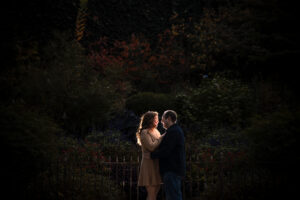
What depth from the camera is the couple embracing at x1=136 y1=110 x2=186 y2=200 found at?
586 centimetres

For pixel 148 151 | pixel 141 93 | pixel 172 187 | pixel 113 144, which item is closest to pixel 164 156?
pixel 148 151

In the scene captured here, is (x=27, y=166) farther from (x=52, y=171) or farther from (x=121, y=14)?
(x=121, y=14)

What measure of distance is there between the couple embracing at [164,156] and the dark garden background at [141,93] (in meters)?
1.31

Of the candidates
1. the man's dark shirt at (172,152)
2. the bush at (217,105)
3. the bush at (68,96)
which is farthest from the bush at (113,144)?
the bush at (217,105)

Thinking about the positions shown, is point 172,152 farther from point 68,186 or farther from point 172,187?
point 68,186

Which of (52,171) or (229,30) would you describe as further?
(229,30)

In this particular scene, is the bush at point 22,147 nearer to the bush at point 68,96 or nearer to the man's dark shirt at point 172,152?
the man's dark shirt at point 172,152

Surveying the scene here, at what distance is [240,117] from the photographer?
39.3 ft

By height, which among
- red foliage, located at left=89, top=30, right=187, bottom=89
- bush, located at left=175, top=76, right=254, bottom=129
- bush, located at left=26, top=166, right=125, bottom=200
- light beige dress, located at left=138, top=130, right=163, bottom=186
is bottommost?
bush, located at left=26, top=166, right=125, bottom=200

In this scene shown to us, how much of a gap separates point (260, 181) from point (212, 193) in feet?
2.99

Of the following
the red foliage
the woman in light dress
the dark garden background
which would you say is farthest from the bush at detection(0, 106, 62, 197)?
the red foliage

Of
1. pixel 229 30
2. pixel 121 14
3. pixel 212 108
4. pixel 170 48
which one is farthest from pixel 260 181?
pixel 121 14

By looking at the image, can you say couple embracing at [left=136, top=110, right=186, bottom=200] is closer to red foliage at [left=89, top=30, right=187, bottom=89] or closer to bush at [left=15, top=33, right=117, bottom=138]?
bush at [left=15, top=33, right=117, bottom=138]

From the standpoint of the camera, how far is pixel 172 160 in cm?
586
